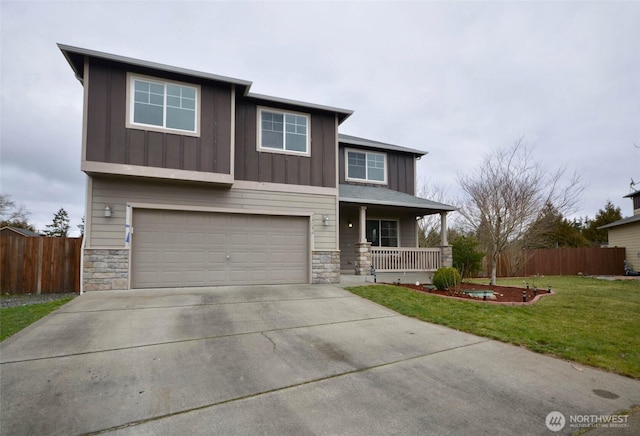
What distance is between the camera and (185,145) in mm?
8438

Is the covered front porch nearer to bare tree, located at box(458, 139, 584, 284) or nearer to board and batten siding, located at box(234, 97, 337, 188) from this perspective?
board and batten siding, located at box(234, 97, 337, 188)

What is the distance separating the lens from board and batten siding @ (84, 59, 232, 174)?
778 centimetres

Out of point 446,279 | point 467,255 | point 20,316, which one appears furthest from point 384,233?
point 20,316

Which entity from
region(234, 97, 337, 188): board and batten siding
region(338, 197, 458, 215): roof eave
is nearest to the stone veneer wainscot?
region(234, 97, 337, 188): board and batten siding

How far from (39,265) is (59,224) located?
32.2 meters

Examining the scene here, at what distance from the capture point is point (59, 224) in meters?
34.7

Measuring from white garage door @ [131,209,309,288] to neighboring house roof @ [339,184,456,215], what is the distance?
2011 mm

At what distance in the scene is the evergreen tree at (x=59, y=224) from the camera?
111ft

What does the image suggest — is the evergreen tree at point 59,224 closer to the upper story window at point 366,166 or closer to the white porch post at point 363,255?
the upper story window at point 366,166

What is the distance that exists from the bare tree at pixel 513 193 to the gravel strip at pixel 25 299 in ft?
43.9

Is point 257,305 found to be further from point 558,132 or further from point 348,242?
point 558,132

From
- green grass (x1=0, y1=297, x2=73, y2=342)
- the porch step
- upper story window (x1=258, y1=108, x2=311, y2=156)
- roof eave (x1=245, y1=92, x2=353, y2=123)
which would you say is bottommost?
green grass (x1=0, y1=297, x2=73, y2=342)

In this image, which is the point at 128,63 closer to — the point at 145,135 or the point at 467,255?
the point at 145,135

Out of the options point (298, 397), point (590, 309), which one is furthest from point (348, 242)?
point (298, 397)
